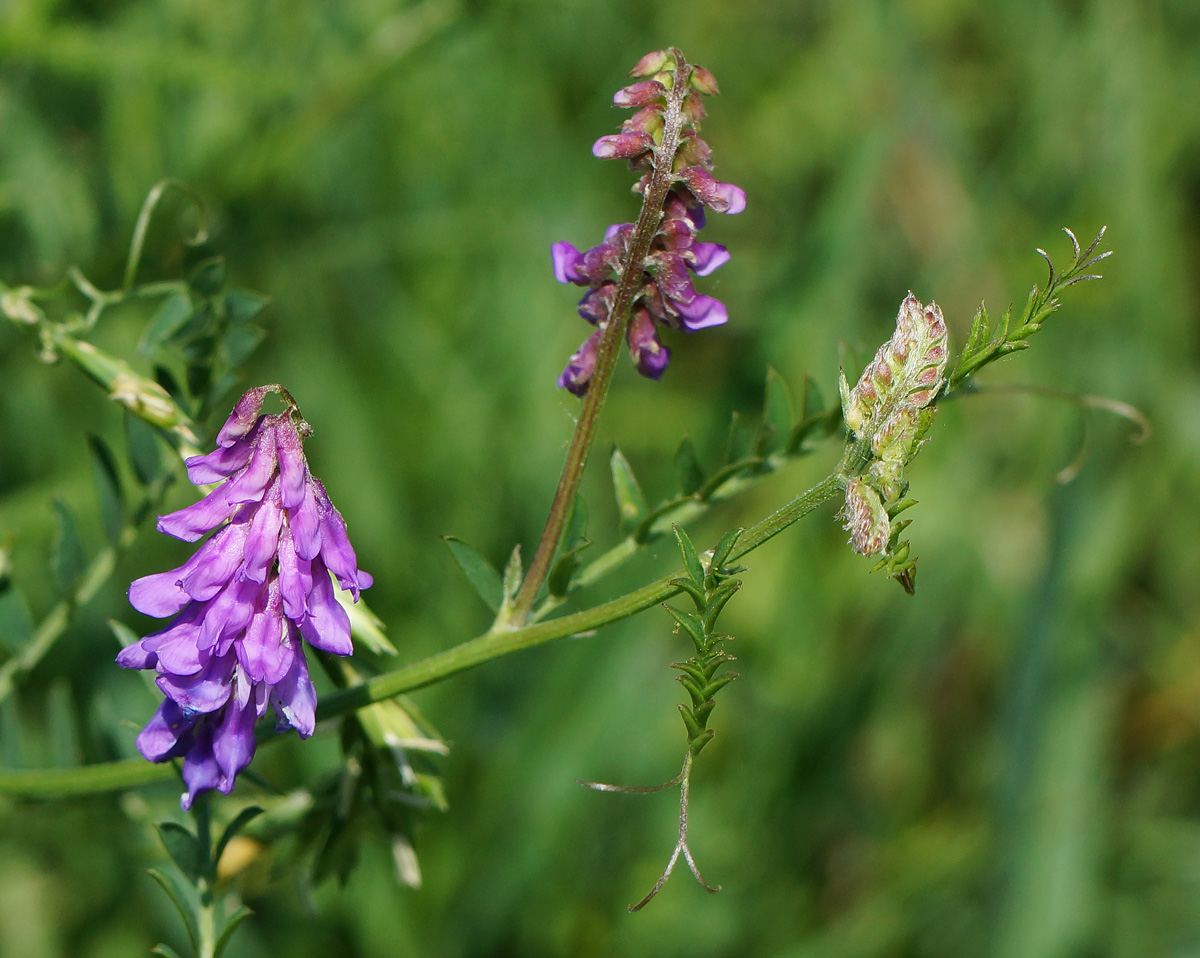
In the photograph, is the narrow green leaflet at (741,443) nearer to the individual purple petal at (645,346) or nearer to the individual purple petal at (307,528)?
the individual purple petal at (645,346)

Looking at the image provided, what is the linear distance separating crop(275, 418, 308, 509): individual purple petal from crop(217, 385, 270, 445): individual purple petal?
3cm

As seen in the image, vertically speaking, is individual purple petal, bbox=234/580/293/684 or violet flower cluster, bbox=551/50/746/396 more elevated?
violet flower cluster, bbox=551/50/746/396

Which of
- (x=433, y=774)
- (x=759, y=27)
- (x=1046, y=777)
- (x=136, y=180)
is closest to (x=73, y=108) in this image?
(x=136, y=180)

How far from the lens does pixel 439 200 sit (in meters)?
3.94

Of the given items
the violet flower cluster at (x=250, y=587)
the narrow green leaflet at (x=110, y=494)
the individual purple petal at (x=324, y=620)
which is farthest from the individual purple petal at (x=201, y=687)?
the narrow green leaflet at (x=110, y=494)

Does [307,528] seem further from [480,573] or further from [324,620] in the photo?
[480,573]

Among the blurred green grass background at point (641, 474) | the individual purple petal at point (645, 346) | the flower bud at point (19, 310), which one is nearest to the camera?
the individual purple petal at point (645, 346)

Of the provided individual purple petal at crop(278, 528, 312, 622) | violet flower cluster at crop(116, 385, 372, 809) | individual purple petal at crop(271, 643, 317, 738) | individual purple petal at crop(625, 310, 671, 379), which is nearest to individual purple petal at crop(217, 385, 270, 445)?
violet flower cluster at crop(116, 385, 372, 809)

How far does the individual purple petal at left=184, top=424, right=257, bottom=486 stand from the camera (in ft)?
4.36

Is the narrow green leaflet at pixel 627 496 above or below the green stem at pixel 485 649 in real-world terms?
above

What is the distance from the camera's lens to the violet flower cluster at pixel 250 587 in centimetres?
131

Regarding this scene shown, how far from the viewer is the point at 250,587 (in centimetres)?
133

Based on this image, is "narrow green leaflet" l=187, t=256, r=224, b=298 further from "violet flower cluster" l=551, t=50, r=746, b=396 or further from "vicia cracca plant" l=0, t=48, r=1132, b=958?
"violet flower cluster" l=551, t=50, r=746, b=396

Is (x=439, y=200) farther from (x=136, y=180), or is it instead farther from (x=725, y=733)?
(x=725, y=733)
